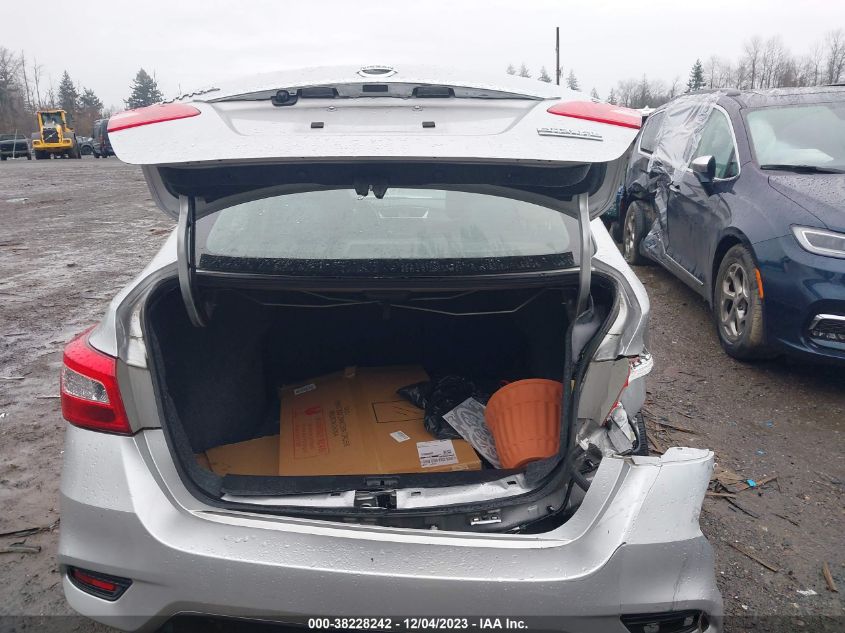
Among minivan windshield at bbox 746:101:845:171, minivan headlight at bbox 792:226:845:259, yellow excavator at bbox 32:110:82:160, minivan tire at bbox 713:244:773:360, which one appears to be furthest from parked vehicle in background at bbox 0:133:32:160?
minivan headlight at bbox 792:226:845:259

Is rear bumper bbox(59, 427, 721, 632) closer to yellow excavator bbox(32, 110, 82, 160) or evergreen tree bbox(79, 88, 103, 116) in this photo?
yellow excavator bbox(32, 110, 82, 160)

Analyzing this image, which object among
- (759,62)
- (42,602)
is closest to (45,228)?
(42,602)

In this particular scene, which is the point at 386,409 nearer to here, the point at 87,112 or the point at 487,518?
the point at 487,518

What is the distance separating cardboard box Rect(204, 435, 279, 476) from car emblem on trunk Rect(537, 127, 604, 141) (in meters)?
1.44

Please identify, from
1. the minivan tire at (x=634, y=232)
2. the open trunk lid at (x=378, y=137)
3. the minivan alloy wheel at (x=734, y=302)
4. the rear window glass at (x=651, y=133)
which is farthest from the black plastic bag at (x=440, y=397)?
the rear window glass at (x=651, y=133)

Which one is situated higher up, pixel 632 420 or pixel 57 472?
pixel 632 420

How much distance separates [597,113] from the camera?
1752 millimetres

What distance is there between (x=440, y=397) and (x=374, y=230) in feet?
2.32

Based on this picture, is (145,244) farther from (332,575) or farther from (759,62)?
(759,62)

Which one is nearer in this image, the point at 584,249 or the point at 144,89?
the point at 584,249

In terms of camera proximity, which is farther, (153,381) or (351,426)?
(351,426)

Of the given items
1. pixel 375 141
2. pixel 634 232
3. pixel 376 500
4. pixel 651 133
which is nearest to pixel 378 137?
pixel 375 141

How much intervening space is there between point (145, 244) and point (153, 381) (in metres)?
8.06

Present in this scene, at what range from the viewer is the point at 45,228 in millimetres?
10656
